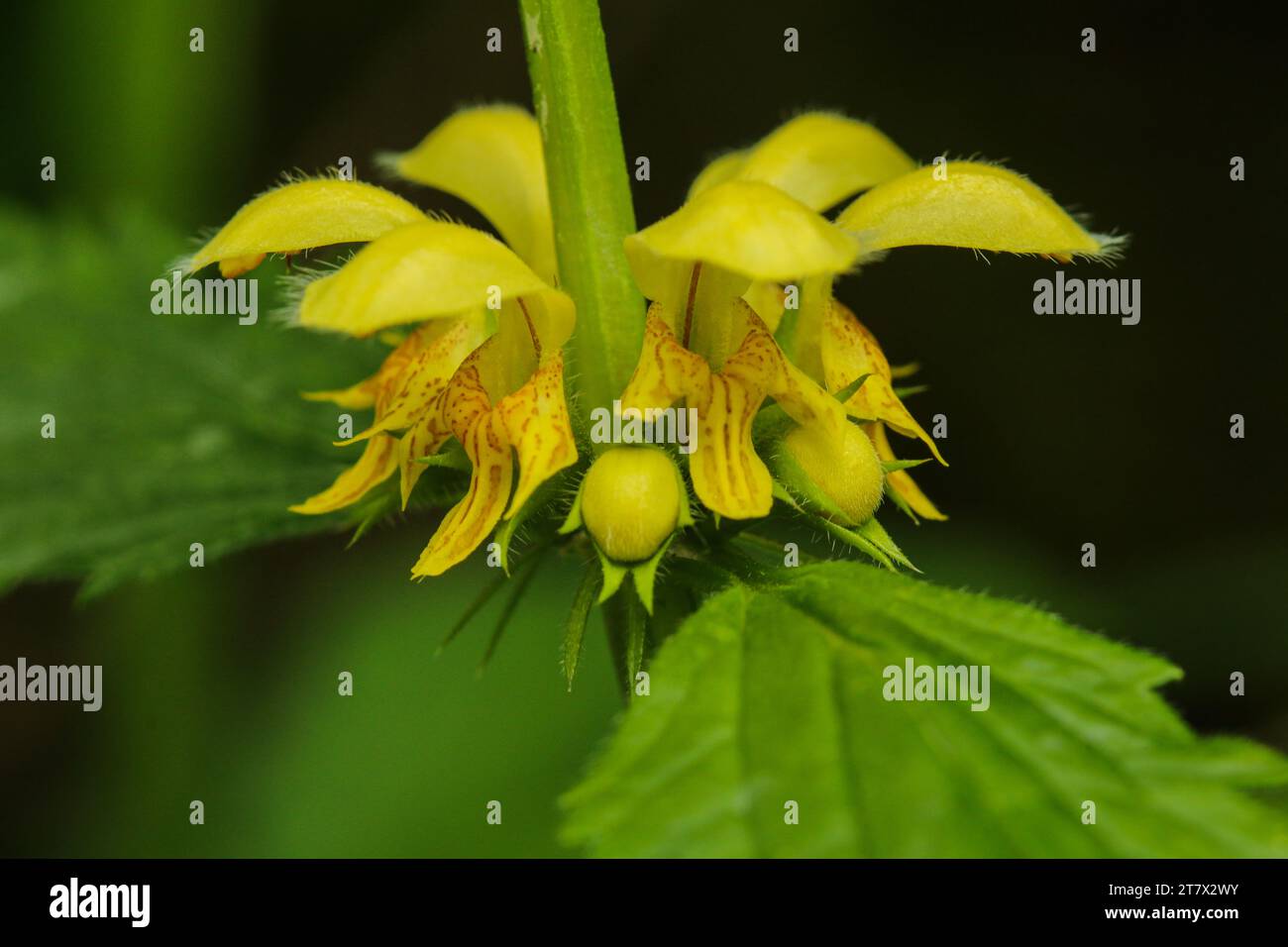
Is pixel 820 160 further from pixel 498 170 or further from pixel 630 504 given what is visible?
pixel 630 504

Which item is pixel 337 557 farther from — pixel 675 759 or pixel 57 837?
pixel 675 759

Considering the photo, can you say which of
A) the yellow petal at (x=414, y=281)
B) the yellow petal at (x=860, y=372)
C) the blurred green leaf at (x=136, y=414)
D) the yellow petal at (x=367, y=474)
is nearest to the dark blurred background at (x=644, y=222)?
the blurred green leaf at (x=136, y=414)

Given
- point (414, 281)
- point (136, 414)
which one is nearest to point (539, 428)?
point (414, 281)

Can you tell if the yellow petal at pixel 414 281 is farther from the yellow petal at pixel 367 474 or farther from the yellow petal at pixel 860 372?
the yellow petal at pixel 860 372

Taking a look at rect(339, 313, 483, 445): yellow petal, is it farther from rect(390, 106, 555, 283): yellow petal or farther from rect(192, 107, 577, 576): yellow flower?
rect(390, 106, 555, 283): yellow petal

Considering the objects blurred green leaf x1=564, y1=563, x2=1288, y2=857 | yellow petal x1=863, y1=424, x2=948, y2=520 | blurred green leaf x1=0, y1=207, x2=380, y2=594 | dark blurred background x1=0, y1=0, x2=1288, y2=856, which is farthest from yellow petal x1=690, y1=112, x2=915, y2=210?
dark blurred background x1=0, y1=0, x2=1288, y2=856

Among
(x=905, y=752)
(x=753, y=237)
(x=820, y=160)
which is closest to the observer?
(x=905, y=752)

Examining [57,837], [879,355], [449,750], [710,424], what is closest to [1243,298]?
[449,750]
